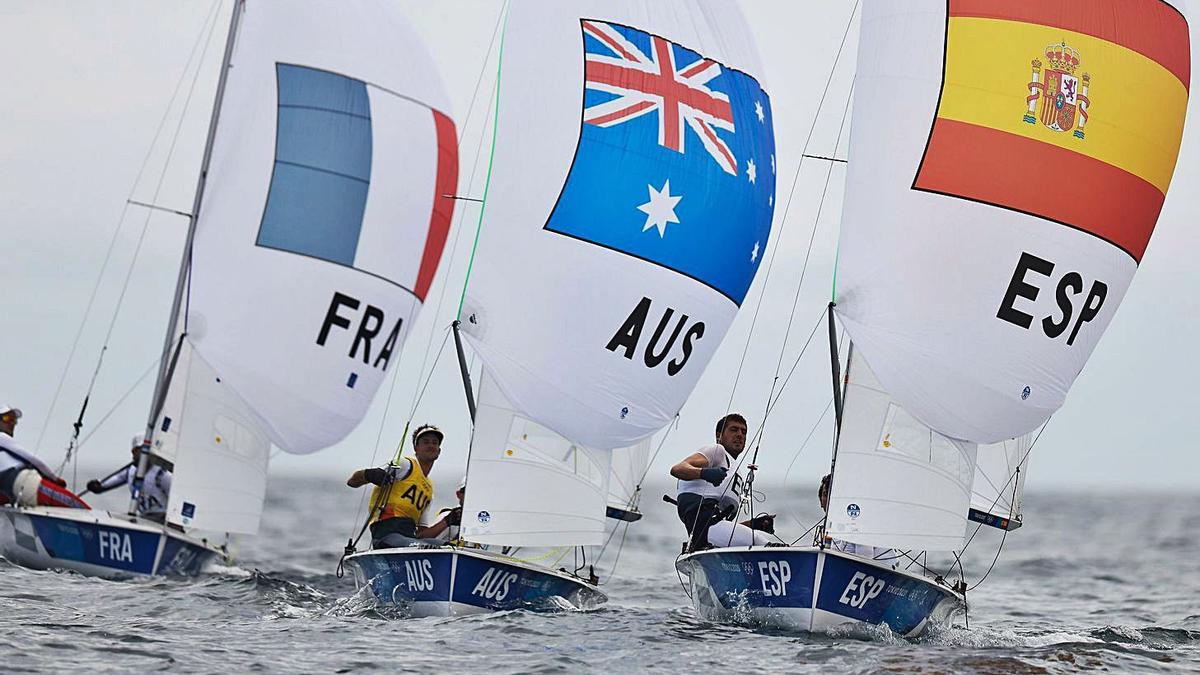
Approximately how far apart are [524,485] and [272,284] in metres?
3.42

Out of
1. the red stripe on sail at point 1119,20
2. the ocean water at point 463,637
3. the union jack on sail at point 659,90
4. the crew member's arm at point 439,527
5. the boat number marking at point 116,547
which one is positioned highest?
the red stripe on sail at point 1119,20

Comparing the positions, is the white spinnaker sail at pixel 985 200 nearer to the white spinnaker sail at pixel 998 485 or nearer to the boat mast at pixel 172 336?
the white spinnaker sail at pixel 998 485

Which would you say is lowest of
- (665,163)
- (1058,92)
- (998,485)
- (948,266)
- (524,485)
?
(524,485)

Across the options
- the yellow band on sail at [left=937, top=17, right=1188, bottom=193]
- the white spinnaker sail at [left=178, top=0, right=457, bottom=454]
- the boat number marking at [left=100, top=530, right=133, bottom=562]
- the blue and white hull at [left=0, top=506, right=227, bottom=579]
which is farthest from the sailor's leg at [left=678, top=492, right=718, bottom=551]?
the boat number marking at [left=100, top=530, right=133, bottom=562]

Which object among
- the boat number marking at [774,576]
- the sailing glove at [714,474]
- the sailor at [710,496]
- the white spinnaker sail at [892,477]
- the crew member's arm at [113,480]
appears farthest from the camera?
the crew member's arm at [113,480]

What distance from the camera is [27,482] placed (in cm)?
1335

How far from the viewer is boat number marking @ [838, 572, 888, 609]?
33.8ft

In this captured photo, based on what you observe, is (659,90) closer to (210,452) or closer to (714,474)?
(714,474)

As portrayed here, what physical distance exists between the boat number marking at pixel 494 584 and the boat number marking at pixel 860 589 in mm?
2244

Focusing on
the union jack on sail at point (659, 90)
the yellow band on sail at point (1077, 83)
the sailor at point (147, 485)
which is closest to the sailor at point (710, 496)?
the union jack on sail at point (659, 90)

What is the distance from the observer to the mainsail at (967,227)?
35.2ft

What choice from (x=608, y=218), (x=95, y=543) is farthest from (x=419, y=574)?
(x=95, y=543)

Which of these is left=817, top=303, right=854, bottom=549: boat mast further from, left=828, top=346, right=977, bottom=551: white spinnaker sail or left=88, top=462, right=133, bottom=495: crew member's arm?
left=88, top=462, right=133, bottom=495: crew member's arm

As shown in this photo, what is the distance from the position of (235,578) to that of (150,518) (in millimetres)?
1000
